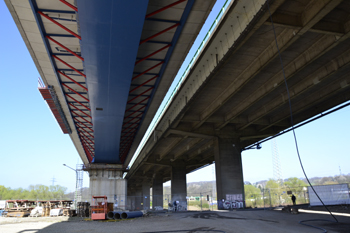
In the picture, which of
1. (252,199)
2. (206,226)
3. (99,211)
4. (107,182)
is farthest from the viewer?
(252,199)

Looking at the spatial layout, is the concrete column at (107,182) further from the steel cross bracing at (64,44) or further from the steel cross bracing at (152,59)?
the steel cross bracing at (64,44)

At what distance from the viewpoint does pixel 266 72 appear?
72.0 feet

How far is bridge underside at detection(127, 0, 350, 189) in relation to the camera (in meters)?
14.7

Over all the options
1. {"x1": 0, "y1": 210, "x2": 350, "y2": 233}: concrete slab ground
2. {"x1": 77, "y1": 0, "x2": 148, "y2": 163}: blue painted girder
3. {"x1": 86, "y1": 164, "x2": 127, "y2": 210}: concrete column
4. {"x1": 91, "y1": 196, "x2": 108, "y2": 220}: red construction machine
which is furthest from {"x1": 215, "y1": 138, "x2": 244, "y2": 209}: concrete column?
{"x1": 86, "y1": 164, "x2": 127, "y2": 210}: concrete column

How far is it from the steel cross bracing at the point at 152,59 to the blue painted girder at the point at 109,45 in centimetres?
138

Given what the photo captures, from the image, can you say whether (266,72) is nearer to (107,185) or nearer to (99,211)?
(99,211)

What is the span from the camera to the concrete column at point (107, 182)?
168 feet

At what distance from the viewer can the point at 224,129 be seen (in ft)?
115

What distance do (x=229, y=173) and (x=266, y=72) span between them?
49.7ft

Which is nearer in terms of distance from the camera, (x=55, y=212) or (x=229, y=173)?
(x=229, y=173)

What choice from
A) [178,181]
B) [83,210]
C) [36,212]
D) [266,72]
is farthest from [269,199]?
[36,212]

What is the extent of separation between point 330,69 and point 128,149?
36.5 metres

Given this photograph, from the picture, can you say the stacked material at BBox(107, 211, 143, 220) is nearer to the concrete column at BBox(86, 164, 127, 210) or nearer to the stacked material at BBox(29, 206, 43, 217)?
the stacked material at BBox(29, 206, 43, 217)

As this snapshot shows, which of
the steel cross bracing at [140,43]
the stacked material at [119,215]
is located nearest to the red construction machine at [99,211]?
the stacked material at [119,215]
